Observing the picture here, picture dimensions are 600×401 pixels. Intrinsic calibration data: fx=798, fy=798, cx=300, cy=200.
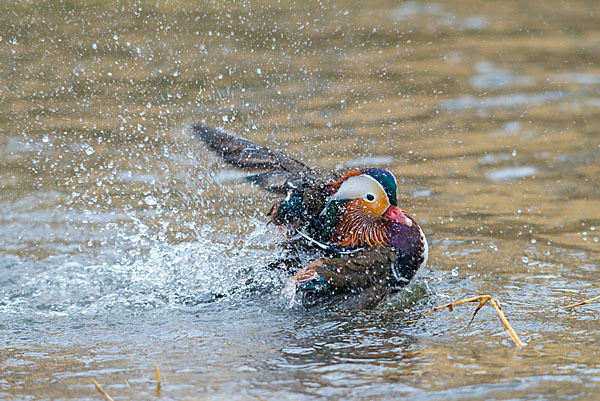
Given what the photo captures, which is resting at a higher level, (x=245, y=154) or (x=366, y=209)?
(x=245, y=154)

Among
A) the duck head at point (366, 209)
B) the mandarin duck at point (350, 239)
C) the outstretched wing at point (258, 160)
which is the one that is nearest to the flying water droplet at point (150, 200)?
the outstretched wing at point (258, 160)

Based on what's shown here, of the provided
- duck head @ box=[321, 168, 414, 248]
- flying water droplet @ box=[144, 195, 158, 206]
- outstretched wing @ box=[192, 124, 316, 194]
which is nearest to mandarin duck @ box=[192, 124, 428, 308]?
duck head @ box=[321, 168, 414, 248]

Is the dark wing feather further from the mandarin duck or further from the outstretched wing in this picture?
the mandarin duck

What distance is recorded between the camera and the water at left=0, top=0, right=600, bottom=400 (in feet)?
13.7

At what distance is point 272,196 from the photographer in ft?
24.0

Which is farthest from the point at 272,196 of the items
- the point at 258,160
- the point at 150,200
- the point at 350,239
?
the point at 350,239

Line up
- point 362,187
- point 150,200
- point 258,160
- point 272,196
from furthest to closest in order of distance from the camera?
point 150,200 < point 272,196 < point 258,160 < point 362,187

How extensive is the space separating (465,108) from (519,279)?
4.24 meters

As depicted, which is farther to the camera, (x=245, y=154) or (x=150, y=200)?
(x=150, y=200)

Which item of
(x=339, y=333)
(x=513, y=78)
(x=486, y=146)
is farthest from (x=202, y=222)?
(x=513, y=78)

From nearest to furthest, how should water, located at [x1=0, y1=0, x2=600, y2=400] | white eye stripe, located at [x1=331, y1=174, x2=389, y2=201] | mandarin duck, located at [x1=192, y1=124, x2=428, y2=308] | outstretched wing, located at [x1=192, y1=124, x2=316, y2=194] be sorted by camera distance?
water, located at [x1=0, y1=0, x2=600, y2=400], mandarin duck, located at [x1=192, y1=124, x2=428, y2=308], white eye stripe, located at [x1=331, y1=174, x2=389, y2=201], outstretched wing, located at [x1=192, y1=124, x2=316, y2=194]

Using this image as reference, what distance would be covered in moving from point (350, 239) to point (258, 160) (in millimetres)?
1034

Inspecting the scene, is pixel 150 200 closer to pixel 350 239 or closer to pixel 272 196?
pixel 272 196

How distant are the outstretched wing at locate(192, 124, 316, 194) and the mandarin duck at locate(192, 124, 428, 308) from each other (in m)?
0.15
